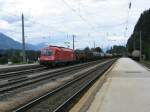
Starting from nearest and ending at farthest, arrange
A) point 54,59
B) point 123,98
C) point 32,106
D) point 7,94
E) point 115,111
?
point 115,111 → point 32,106 → point 123,98 → point 7,94 → point 54,59

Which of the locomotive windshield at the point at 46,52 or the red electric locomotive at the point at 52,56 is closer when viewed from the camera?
the red electric locomotive at the point at 52,56

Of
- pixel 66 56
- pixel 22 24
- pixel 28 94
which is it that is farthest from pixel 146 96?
pixel 22 24

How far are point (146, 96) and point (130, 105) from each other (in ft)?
10.6

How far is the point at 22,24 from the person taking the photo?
71625 mm

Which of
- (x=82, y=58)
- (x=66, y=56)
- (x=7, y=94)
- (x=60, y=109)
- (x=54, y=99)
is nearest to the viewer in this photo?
(x=60, y=109)

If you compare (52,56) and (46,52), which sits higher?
(46,52)

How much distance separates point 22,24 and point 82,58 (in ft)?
64.1

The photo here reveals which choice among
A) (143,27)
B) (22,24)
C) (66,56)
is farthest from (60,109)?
(143,27)

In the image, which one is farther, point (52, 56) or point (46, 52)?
point (46, 52)

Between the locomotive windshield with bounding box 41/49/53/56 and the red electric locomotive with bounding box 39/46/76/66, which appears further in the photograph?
the locomotive windshield with bounding box 41/49/53/56

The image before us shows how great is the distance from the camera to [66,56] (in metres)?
61.5

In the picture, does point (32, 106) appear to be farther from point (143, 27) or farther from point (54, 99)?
point (143, 27)

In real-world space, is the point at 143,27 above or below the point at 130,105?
above

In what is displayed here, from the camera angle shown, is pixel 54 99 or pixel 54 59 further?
pixel 54 59
